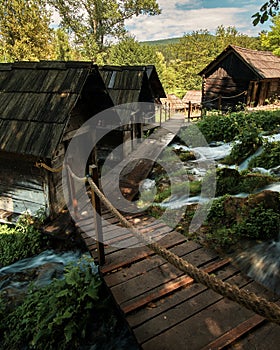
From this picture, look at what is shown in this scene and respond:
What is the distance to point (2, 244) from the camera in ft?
22.2

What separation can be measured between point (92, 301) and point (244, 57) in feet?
69.7

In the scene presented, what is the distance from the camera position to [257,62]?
21.1m

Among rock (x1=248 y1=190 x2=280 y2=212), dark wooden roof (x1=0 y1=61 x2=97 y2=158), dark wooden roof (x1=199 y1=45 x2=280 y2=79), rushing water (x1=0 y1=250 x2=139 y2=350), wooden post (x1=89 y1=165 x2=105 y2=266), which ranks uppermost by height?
dark wooden roof (x1=199 y1=45 x2=280 y2=79)

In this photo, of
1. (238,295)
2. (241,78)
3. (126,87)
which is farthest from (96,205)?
(241,78)

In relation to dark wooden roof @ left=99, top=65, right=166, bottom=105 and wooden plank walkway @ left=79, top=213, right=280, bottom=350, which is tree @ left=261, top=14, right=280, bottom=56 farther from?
wooden plank walkway @ left=79, top=213, right=280, bottom=350

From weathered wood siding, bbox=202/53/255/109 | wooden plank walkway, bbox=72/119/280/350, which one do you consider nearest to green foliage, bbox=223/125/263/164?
wooden plank walkway, bbox=72/119/280/350

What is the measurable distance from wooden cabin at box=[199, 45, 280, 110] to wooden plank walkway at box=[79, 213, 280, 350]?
17.2m

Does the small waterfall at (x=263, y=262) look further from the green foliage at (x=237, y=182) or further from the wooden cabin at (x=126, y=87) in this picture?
the wooden cabin at (x=126, y=87)

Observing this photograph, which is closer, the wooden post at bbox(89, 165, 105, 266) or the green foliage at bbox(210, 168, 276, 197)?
the wooden post at bbox(89, 165, 105, 266)

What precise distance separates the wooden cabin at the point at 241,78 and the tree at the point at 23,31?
674 inches

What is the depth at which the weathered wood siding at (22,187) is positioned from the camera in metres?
6.59

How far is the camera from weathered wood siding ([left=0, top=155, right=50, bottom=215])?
6594mm

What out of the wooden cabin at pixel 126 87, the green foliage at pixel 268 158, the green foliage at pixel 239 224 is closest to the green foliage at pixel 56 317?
the green foliage at pixel 239 224

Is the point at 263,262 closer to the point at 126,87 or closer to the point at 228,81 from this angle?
the point at 126,87
